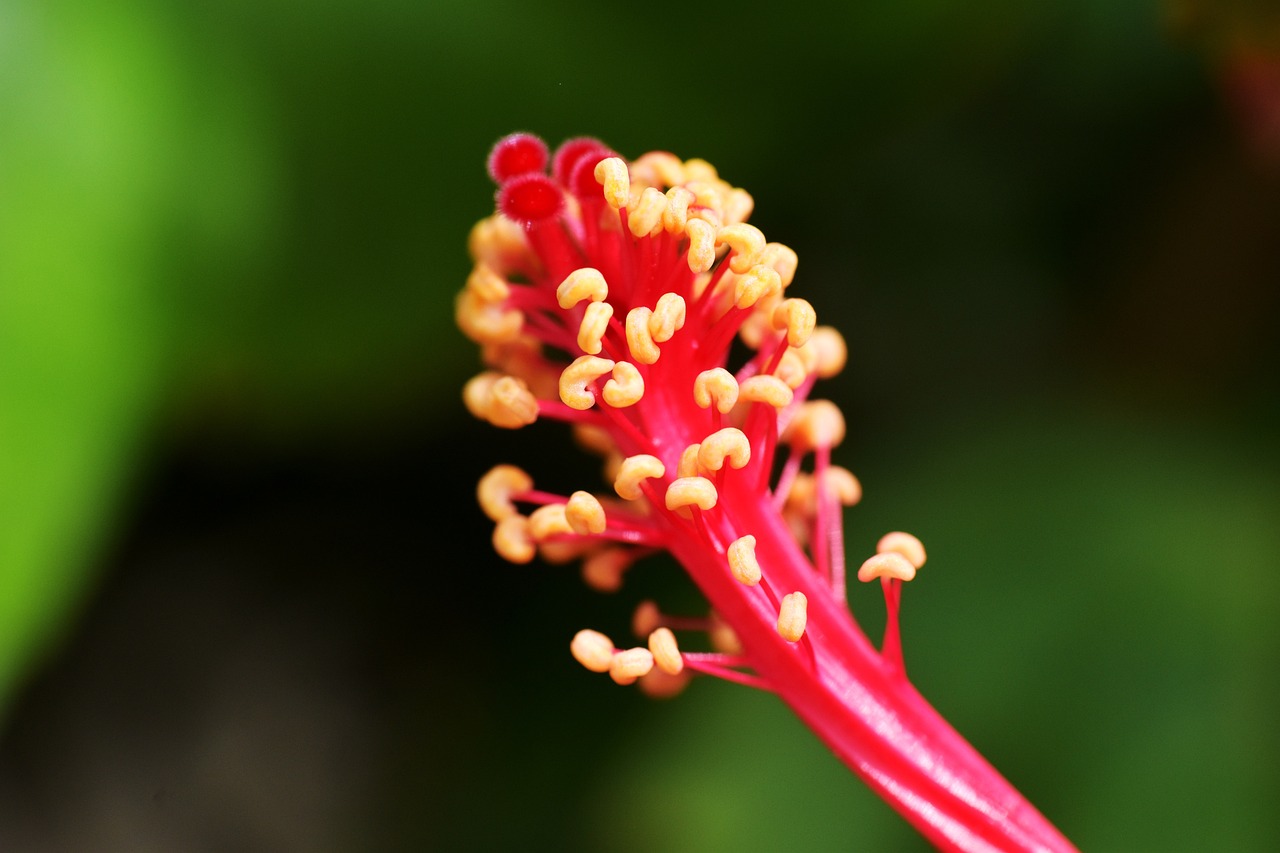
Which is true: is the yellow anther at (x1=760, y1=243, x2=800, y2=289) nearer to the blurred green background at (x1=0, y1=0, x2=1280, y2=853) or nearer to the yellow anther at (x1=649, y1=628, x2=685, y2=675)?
the yellow anther at (x1=649, y1=628, x2=685, y2=675)

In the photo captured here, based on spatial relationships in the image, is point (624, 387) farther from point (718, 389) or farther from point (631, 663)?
point (631, 663)

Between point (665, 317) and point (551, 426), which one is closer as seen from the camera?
point (665, 317)

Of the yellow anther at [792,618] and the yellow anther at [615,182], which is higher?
the yellow anther at [615,182]

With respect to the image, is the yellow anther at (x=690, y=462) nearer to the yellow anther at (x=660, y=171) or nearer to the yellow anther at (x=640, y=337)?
the yellow anther at (x=640, y=337)

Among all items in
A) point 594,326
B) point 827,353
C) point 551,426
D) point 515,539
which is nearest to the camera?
point 594,326

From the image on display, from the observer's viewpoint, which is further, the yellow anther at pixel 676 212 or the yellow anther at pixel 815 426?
the yellow anther at pixel 815 426

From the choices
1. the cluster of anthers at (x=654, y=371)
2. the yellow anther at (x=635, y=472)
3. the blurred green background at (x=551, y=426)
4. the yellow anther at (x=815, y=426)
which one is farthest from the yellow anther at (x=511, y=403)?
the blurred green background at (x=551, y=426)

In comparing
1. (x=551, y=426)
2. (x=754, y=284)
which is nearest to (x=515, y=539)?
(x=754, y=284)

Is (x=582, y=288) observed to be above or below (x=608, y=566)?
above
